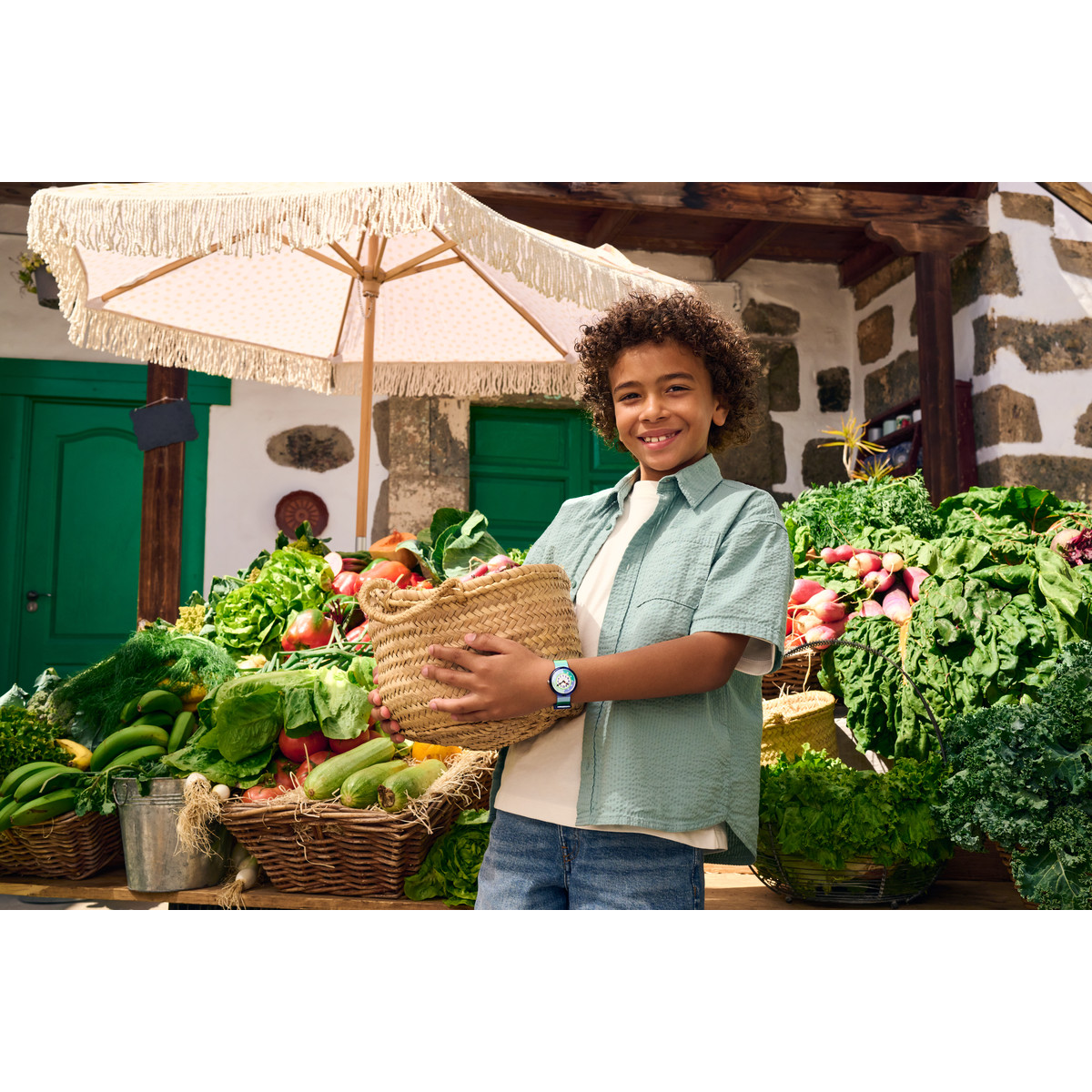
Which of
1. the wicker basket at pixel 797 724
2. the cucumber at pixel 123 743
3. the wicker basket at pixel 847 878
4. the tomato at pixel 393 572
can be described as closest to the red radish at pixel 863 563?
the wicker basket at pixel 797 724

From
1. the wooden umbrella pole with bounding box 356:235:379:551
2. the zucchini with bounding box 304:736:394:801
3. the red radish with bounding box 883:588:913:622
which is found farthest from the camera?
the wooden umbrella pole with bounding box 356:235:379:551

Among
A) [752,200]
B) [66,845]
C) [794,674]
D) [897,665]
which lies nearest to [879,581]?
[794,674]

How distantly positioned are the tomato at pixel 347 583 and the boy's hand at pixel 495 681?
168 cm

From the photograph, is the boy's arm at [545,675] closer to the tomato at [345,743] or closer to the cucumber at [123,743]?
the tomato at [345,743]

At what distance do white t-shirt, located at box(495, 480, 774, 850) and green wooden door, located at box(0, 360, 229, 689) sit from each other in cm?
454

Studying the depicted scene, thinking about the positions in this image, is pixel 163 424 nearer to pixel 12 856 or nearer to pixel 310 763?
pixel 12 856

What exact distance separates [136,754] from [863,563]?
2288 mm

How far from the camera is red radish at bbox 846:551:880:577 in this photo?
3141 mm

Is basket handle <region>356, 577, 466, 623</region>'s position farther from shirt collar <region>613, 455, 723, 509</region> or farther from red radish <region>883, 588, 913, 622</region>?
red radish <region>883, 588, 913, 622</region>

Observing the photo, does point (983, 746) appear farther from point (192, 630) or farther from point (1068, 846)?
point (192, 630)

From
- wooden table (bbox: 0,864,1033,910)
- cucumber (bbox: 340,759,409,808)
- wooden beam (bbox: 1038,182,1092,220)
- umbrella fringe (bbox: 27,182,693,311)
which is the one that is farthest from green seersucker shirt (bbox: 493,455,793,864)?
wooden beam (bbox: 1038,182,1092,220)

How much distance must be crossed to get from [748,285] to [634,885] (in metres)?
5.61

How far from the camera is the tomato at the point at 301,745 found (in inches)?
91.7

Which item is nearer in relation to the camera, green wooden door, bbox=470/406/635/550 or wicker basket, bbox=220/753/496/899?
wicker basket, bbox=220/753/496/899
